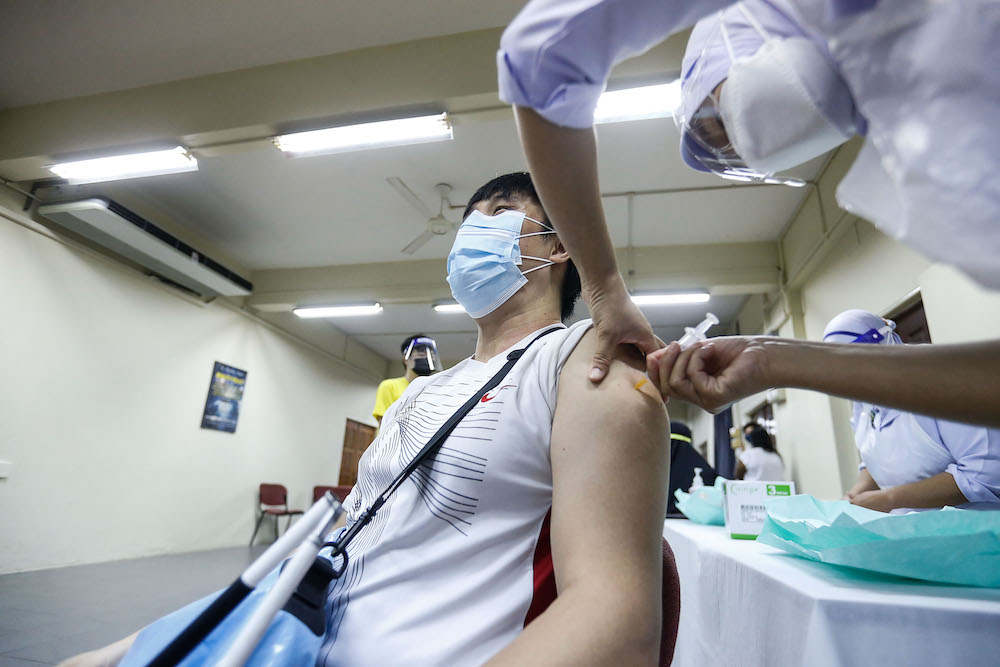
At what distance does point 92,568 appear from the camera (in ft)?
13.7

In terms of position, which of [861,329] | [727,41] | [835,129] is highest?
[861,329]

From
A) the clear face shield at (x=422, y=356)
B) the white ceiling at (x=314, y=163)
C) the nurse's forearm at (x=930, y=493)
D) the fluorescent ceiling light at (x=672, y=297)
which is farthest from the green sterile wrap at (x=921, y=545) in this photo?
the fluorescent ceiling light at (x=672, y=297)

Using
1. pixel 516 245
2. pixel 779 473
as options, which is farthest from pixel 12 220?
pixel 779 473

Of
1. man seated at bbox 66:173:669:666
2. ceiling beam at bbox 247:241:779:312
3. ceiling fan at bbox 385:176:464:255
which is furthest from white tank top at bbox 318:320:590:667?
ceiling beam at bbox 247:241:779:312

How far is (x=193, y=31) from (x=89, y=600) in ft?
11.0

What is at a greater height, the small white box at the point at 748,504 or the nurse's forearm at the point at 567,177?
the nurse's forearm at the point at 567,177

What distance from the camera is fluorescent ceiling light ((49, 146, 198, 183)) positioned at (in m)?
3.53

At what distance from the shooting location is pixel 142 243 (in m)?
4.41

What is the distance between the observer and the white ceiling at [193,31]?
2.89 meters

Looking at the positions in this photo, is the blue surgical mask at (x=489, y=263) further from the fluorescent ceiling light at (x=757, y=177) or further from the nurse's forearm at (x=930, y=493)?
the nurse's forearm at (x=930, y=493)

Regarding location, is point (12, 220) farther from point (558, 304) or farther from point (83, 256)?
point (558, 304)

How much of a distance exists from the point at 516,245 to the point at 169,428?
219 inches

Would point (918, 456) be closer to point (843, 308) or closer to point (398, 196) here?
point (843, 308)

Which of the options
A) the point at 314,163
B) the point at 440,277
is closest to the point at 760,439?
the point at 440,277
